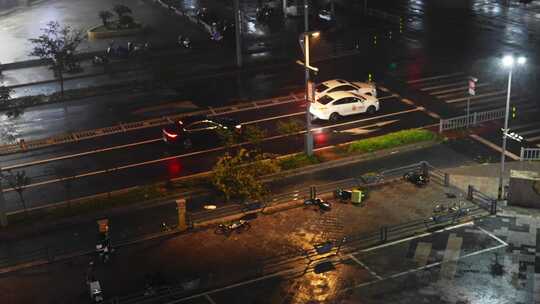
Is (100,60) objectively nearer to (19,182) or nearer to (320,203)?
(19,182)

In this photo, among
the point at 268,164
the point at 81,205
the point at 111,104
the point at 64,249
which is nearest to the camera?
the point at 64,249

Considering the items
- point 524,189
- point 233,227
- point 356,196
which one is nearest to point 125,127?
point 233,227

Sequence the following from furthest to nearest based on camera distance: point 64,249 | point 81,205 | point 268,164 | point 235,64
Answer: point 235,64, point 268,164, point 81,205, point 64,249

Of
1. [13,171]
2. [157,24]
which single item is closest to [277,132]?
[13,171]

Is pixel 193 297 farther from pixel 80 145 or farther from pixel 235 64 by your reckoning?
pixel 235 64

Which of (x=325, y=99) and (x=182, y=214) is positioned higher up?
(x=325, y=99)

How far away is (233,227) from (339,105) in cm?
1393

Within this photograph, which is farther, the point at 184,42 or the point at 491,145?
the point at 184,42

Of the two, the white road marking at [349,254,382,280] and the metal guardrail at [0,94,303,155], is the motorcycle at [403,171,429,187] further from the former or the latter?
the metal guardrail at [0,94,303,155]

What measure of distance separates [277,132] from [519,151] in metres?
13.0

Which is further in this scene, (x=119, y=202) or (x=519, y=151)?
(x=519, y=151)

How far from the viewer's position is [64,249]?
2950cm

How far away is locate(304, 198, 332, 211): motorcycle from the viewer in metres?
31.8

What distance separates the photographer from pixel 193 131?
126 ft
